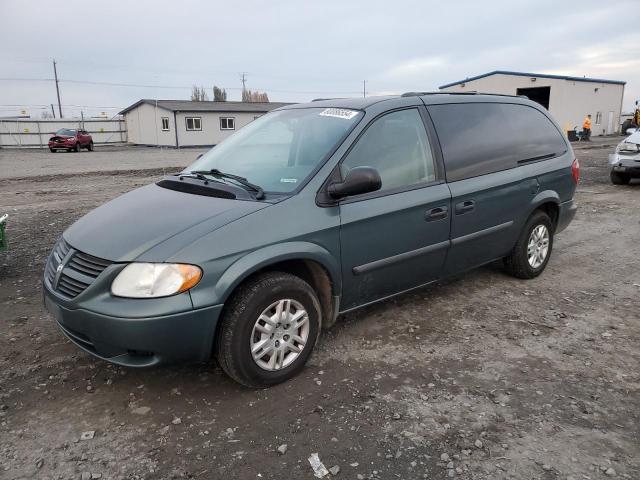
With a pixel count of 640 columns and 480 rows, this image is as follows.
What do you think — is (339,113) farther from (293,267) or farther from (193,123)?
(193,123)

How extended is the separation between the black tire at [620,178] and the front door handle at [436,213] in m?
10.1

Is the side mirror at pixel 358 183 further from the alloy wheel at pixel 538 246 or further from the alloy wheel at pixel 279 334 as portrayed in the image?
the alloy wheel at pixel 538 246

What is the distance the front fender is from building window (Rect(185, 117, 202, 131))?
125ft

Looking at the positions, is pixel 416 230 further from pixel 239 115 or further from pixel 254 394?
pixel 239 115

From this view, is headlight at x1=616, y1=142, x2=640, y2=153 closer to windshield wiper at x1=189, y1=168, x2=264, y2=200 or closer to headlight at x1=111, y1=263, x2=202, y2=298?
windshield wiper at x1=189, y1=168, x2=264, y2=200

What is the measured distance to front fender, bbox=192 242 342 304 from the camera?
282cm

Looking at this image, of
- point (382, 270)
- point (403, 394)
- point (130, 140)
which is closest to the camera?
point (403, 394)

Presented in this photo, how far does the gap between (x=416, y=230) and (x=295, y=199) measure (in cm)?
107

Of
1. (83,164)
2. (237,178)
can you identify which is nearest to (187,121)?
(83,164)

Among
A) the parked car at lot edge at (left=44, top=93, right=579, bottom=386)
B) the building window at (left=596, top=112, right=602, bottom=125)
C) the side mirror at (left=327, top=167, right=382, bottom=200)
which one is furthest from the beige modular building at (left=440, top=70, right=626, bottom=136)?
the side mirror at (left=327, top=167, right=382, bottom=200)

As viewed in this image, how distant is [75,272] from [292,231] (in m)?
1.32

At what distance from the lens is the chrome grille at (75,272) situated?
286 cm

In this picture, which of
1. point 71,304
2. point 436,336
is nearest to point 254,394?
point 71,304

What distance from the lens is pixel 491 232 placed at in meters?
4.45
